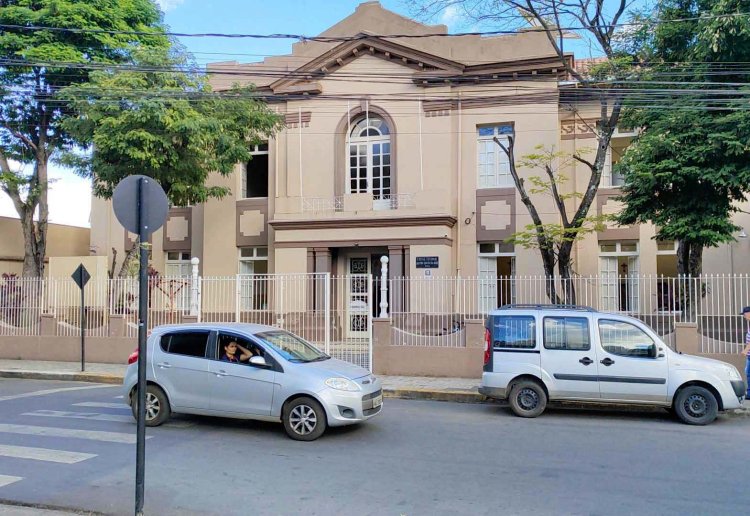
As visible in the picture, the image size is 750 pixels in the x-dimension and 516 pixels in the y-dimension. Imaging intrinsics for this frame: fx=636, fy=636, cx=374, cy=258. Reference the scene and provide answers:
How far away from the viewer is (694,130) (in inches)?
521

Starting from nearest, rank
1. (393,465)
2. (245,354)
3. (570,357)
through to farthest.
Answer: (393,465)
(245,354)
(570,357)

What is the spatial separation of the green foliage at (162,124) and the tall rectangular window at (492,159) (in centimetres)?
640

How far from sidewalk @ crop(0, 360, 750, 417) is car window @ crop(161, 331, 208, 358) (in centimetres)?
442

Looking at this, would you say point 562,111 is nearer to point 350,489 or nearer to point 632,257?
point 632,257

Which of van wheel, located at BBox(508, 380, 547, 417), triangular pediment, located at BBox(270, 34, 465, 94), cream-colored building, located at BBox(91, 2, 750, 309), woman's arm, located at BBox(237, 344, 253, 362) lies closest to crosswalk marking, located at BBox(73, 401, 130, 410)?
woman's arm, located at BBox(237, 344, 253, 362)

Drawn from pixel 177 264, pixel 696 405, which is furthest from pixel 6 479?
pixel 177 264

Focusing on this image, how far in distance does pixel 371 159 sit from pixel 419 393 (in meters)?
9.83

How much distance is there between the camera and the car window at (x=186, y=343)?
912cm

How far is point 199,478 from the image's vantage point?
21.7 feet

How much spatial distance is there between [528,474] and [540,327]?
12.5ft

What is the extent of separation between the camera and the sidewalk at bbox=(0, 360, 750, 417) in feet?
39.6

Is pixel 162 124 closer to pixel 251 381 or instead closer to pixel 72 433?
pixel 72 433

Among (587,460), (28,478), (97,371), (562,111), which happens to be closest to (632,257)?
(562,111)

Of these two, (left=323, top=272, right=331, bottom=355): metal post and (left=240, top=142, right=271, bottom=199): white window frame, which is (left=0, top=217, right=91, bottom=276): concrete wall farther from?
(left=323, top=272, right=331, bottom=355): metal post
